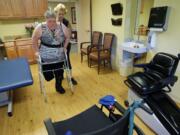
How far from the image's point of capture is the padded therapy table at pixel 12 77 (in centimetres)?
185

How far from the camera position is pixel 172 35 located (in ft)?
7.56

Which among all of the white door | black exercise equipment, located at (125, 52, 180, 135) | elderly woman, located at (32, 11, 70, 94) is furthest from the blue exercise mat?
the white door

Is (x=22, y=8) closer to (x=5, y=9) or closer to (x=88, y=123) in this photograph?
(x=5, y=9)

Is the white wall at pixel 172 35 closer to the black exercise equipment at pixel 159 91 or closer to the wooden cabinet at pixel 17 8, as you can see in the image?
the black exercise equipment at pixel 159 91

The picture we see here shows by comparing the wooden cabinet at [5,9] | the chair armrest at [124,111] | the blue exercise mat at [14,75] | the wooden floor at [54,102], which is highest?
the wooden cabinet at [5,9]

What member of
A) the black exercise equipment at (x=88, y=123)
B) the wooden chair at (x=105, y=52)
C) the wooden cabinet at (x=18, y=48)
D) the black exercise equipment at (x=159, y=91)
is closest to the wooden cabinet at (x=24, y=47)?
the wooden cabinet at (x=18, y=48)

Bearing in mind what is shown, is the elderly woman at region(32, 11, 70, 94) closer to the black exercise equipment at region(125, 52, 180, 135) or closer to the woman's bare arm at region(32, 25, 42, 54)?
the woman's bare arm at region(32, 25, 42, 54)

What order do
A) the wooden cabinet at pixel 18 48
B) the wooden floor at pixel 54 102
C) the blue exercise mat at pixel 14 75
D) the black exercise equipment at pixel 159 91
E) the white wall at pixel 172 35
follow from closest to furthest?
1. the black exercise equipment at pixel 159 91
2. the blue exercise mat at pixel 14 75
3. the wooden floor at pixel 54 102
4. the white wall at pixel 172 35
5. the wooden cabinet at pixel 18 48

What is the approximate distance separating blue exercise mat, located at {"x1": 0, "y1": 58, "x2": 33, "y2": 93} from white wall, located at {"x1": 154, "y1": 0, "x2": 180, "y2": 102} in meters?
2.11

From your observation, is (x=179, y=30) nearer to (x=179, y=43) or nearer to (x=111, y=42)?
(x=179, y=43)

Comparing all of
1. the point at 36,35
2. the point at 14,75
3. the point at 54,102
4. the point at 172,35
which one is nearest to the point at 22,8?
the point at 36,35

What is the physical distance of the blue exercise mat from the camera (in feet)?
6.07

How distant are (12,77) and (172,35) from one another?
2.40 m

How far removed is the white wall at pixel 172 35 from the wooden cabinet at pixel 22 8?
318 centimetres
